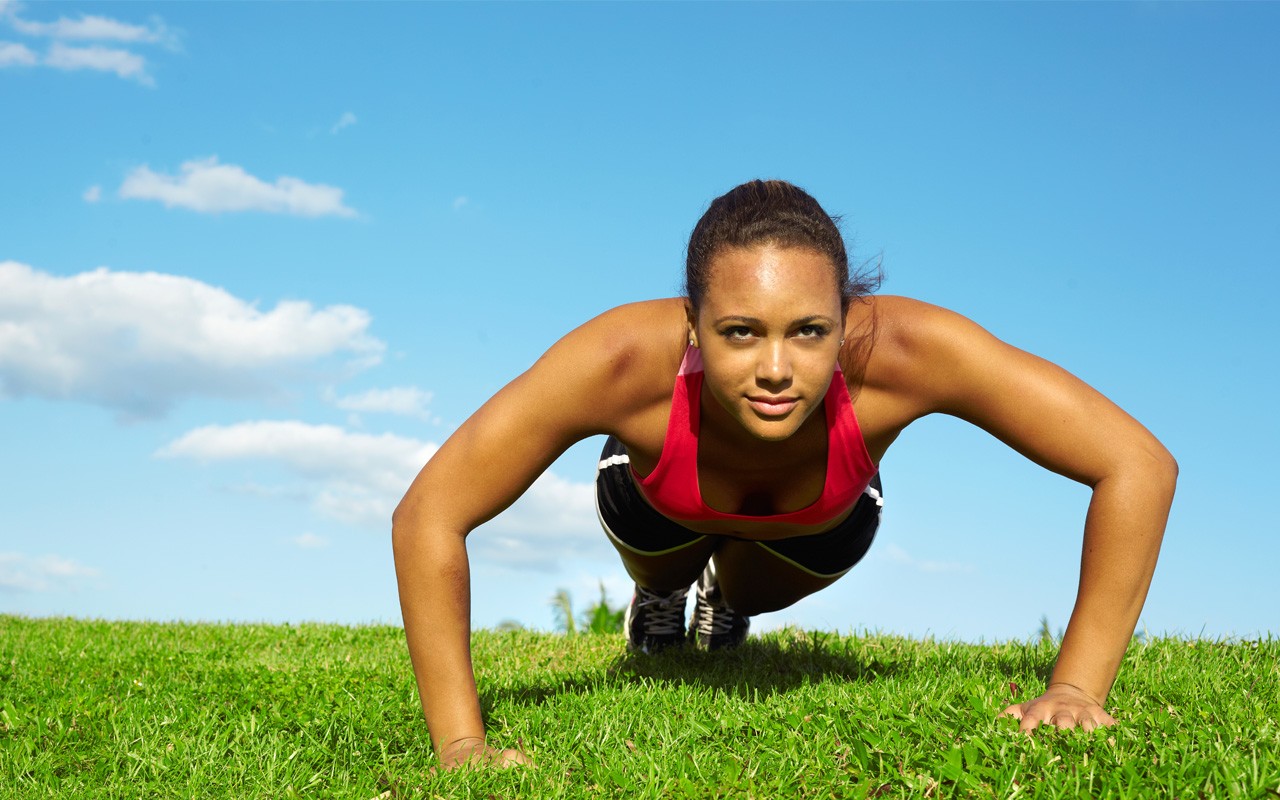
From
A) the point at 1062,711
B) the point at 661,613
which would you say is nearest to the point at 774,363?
the point at 1062,711

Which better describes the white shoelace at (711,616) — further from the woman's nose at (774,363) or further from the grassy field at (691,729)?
the woman's nose at (774,363)

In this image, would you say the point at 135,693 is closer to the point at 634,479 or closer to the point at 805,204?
the point at 634,479

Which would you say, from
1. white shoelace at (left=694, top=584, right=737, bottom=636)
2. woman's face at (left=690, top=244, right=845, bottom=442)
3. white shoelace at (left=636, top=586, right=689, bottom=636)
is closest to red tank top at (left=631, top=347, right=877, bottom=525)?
woman's face at (left=690, top=244, right=845, bottom=442)

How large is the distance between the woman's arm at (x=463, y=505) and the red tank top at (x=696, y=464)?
0.35m

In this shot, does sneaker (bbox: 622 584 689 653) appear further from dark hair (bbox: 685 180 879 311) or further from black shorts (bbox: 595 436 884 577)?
dark hair (bbox: 685 180 879 311)

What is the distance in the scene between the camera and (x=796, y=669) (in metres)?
6.17

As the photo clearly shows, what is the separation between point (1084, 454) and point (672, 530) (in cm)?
217

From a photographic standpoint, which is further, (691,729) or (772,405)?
(691,729)

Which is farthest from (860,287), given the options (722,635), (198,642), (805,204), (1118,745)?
(198,642)

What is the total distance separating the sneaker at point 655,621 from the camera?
23.4 feet

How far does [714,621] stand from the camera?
7.23 m

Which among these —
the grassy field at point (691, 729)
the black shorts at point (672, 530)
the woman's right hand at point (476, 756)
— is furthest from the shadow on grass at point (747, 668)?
the woman's right hand at point (476, 756)

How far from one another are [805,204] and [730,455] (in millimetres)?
1202

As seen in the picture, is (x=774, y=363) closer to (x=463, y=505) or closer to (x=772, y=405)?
(x=772, y=405)
